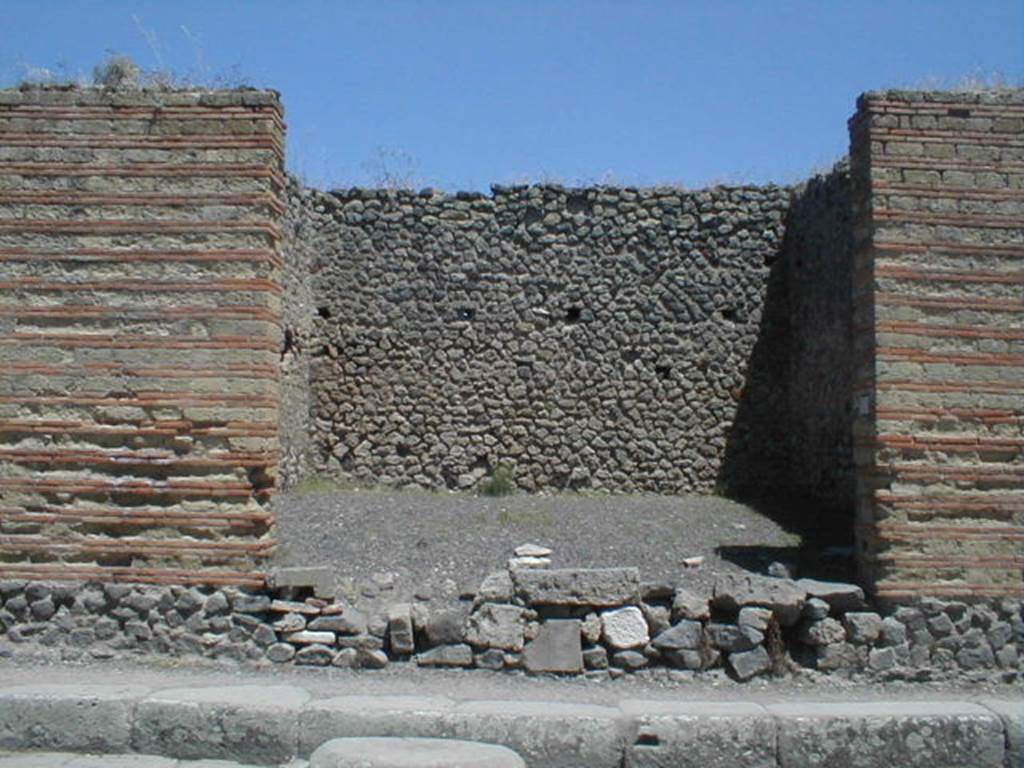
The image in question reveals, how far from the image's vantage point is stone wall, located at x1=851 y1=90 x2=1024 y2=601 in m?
7.01

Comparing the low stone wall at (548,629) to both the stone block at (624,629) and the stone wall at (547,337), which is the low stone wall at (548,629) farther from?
the stone wall at (547,337)

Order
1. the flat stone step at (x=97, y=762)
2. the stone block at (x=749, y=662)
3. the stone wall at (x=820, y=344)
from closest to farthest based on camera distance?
the flat stone step at (x=97, y=762) < the stone block at (x=749, y=662) < the stone wall at (x=820, y=344)

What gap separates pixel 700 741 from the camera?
5.90 metres

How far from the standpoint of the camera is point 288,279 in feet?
43.3

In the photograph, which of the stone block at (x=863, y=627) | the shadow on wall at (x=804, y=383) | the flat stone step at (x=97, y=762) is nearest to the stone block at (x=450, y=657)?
the flat stone step at (x=97, y=762)

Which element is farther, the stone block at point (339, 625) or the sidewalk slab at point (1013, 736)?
the stone block at point (339, 625)

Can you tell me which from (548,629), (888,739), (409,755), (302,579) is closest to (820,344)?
(548,629)

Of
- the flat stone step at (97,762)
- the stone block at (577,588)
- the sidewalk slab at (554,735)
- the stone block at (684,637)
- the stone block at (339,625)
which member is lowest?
the flat stone step at (97,762)

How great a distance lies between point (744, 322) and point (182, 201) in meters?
8.97

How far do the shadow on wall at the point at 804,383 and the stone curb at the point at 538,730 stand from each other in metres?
5.82

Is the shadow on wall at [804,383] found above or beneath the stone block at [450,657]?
above

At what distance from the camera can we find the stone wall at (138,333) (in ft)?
23.0

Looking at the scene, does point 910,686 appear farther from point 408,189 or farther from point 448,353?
point 408,189

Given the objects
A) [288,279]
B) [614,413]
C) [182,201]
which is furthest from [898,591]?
[288,279]
